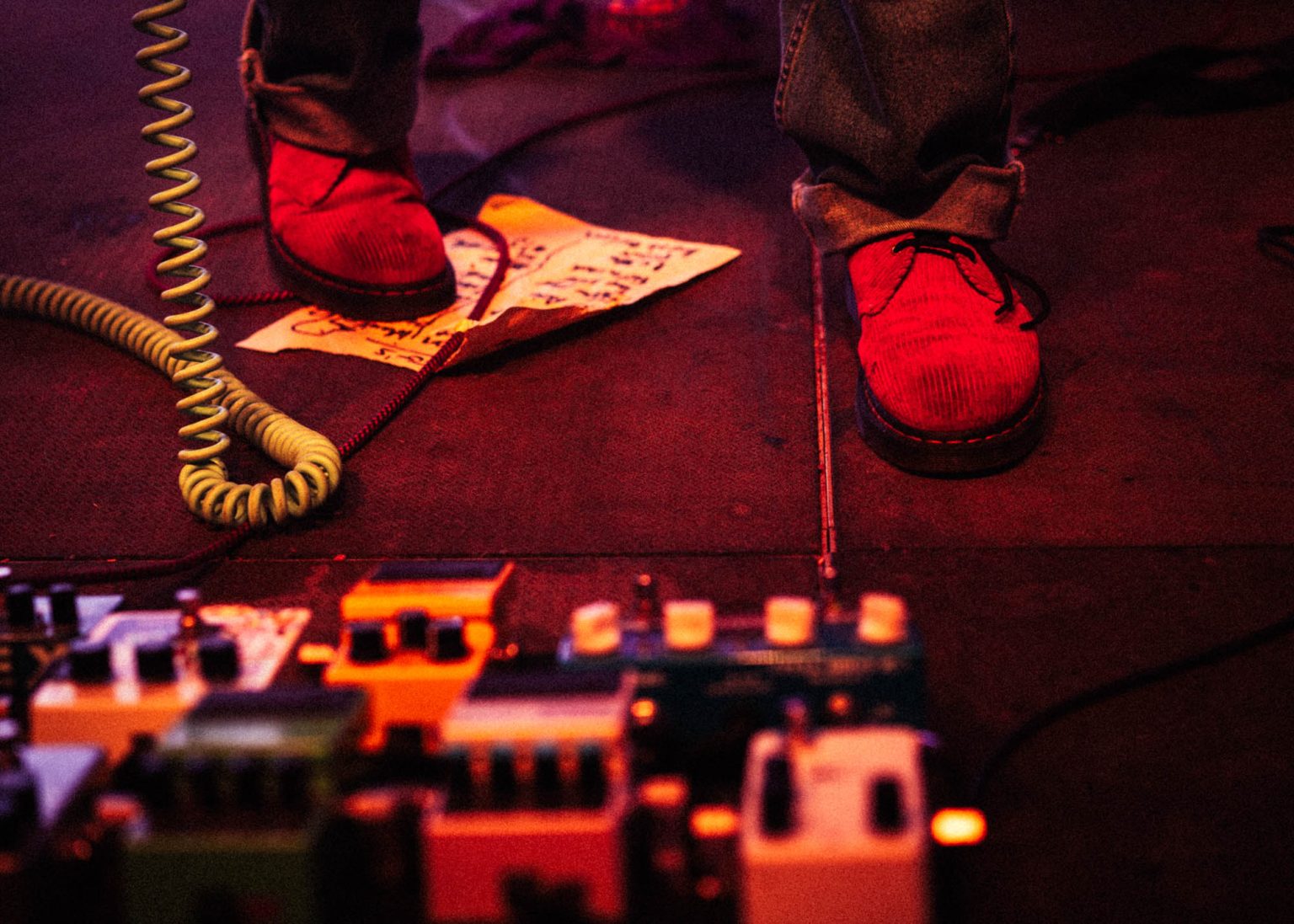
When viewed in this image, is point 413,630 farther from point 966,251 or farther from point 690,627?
point 966,251

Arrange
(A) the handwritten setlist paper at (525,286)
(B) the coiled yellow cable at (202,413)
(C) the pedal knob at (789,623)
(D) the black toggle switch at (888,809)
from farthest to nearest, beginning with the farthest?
(A) the handwritten setlist paper at (525,286), (B) the coiled yellow cable at (202,413), (C) the pedal knob at (789,623), (D) the black toggle switch at (888,809)

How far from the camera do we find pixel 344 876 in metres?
0.55

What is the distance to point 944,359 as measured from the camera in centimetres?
123

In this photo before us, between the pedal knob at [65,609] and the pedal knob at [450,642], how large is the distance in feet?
0.75

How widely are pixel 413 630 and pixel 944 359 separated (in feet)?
2.41

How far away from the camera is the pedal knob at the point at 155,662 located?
63 cm

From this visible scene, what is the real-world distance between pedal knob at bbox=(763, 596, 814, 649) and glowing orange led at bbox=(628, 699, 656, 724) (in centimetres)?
7

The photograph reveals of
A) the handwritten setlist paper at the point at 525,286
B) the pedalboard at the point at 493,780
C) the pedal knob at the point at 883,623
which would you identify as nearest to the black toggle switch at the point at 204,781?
the pedalboard at the point at 493,780

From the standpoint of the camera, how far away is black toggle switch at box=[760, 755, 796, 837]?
509 millimetres

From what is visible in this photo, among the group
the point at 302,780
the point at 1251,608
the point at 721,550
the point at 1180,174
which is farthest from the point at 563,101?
the point at 302,780

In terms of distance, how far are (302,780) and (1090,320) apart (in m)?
1.24

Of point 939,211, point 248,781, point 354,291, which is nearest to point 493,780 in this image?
point 248,781

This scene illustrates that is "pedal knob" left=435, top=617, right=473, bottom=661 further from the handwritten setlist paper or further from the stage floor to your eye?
the handwritten setlist paper

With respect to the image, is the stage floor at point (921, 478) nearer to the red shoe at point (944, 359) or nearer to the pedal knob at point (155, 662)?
the red shoe at point (944, 359)
